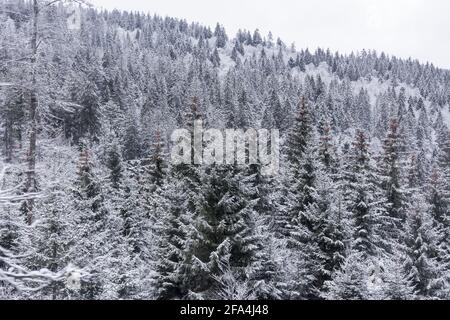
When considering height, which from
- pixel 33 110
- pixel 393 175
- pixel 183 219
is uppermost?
pixel 33 110

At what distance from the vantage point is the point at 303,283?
64.2 ft

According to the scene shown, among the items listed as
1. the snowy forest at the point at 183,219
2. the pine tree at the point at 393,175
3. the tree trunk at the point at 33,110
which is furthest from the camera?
the pine tree at the point at 393,175

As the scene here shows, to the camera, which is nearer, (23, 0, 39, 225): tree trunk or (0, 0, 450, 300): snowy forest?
(0, 0, 450, 300): snowy forest

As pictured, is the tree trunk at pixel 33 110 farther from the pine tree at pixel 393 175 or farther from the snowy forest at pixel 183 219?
the pine tree at pixel 393 175

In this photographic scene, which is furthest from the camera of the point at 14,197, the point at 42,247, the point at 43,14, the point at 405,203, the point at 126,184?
the point at 126,184

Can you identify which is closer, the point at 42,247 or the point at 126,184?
the point at 42,247

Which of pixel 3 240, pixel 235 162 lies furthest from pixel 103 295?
pixel 235 162

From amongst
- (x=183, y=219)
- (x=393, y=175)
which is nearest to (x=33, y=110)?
(x=183, y=219)

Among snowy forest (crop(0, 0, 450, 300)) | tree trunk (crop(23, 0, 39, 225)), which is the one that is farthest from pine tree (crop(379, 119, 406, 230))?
tree trunk (crop(23, 0, 39, 225))

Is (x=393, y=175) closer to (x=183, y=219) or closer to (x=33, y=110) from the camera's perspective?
(x=183, y=219)

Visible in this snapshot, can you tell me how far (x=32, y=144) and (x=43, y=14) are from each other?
377cm

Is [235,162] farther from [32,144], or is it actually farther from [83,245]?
[32,144]

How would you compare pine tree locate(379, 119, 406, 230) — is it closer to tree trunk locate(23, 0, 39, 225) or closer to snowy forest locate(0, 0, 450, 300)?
snowy forest locate(0, 0, 450, 300)

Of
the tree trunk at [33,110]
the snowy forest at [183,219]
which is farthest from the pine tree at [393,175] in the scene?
the tree trunk at [33,110]
